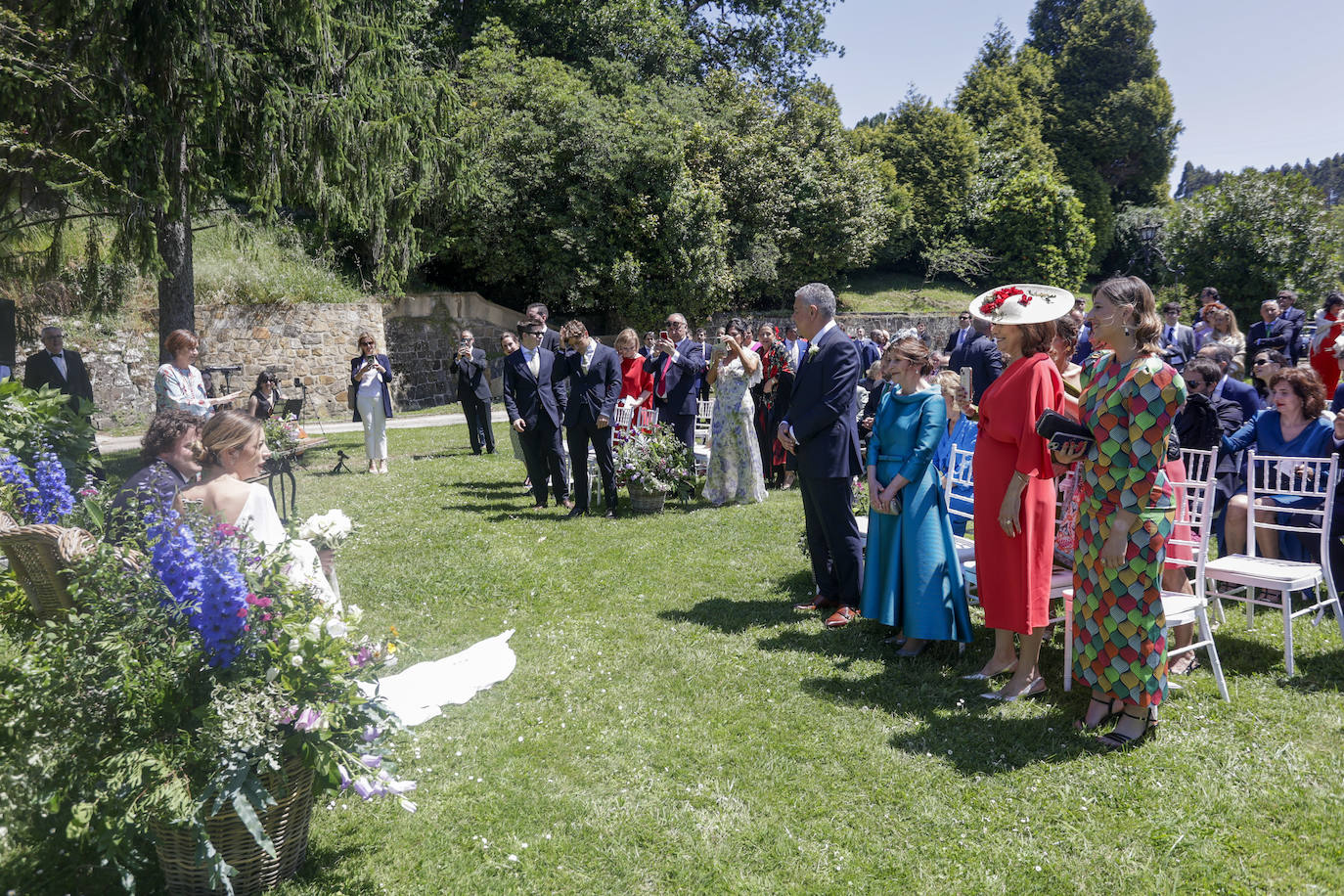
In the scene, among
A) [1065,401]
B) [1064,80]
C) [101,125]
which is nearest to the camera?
[1065,401]

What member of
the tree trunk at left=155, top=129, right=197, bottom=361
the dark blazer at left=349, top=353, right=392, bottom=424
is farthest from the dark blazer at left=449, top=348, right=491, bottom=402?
the tree trunk at left=155, top=129, right=197, bottom=361

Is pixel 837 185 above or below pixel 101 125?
above

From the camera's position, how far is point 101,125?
33.8 ft

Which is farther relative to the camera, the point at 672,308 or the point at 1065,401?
the point at 672,308

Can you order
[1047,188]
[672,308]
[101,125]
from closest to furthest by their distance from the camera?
1. [101,125]
2. [672,308]
3. [1047,188]

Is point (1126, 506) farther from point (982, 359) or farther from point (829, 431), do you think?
point (982, 359)

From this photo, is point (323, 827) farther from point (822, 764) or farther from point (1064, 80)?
point (1064, 80)

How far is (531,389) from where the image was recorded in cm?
951

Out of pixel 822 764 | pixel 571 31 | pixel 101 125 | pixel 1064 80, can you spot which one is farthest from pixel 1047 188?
pixel 822 764

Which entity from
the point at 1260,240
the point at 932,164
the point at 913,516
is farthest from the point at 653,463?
the point at 932,164

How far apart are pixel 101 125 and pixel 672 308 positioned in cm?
1632

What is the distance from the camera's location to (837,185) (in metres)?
28.8

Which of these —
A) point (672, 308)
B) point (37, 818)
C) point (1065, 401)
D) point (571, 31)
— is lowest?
point (37, 818)

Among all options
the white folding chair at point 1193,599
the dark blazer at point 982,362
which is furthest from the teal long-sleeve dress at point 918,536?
the dark blazer at point 982,362
